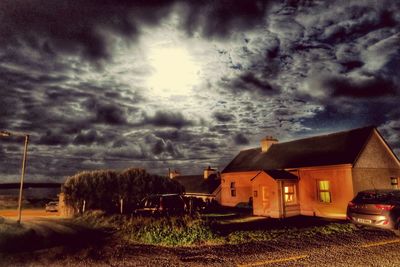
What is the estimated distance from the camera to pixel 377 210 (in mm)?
11484

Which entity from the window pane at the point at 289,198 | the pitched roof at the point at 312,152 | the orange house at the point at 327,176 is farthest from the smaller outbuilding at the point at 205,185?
the window pane at the point at 289,198

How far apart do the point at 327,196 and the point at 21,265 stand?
1926cm

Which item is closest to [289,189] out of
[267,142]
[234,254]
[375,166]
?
[375,166]

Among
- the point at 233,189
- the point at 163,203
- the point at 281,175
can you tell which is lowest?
the point at 163,203

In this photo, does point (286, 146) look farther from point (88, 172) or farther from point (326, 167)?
point (88, 172)

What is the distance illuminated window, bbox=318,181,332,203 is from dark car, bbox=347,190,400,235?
7888 mm

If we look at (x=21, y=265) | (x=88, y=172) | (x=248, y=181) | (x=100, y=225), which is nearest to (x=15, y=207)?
(x=88, y=172)

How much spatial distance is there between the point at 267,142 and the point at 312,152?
24.4 feet

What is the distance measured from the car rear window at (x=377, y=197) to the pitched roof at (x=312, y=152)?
7.20m

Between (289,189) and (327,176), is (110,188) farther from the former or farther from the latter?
(327,176)

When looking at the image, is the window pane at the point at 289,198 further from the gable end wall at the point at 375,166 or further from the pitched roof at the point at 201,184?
the pitched roof at the point at 201,184

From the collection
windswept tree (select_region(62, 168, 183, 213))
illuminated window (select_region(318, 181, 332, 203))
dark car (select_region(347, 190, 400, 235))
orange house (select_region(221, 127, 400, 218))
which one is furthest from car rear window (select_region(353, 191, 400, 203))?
windswept tree (select_region(62, 168, 183, 213))

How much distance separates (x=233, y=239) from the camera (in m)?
11.6

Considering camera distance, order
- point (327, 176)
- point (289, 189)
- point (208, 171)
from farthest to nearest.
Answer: point (208, 171) → point (289, 189) → point (327, 176)
